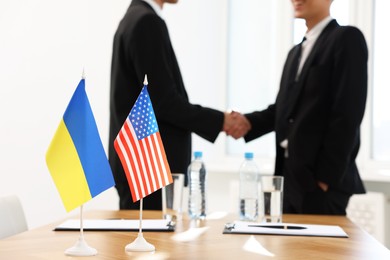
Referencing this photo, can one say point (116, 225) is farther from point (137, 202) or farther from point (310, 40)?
point (310, 40)

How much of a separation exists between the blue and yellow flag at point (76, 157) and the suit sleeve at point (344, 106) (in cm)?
129

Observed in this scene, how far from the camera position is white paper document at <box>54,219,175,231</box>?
6.77 ft

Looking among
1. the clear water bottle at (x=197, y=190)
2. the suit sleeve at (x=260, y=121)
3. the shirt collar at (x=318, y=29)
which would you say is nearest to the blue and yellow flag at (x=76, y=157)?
the clear water bottle at (x=197, y=190)

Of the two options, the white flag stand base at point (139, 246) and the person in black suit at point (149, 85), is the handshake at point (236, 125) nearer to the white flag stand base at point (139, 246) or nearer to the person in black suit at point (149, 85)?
the person in black suit at point (149, 85)

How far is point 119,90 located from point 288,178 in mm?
813

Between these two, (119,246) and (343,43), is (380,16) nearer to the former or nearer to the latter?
(343,43)

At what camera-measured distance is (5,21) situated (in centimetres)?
493

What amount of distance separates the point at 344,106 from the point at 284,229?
831mm

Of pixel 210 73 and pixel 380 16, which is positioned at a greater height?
pixel 380 16

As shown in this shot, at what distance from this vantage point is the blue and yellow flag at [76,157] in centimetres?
169

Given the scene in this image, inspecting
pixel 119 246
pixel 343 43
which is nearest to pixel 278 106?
pixel 343 43

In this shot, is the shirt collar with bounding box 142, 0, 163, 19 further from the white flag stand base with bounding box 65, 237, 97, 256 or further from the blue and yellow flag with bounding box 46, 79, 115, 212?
the white flag stand base with bounding box 65, 237, 97, 256

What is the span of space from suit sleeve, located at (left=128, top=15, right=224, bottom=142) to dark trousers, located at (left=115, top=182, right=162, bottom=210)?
33cm

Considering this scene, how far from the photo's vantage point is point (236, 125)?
3.41m
